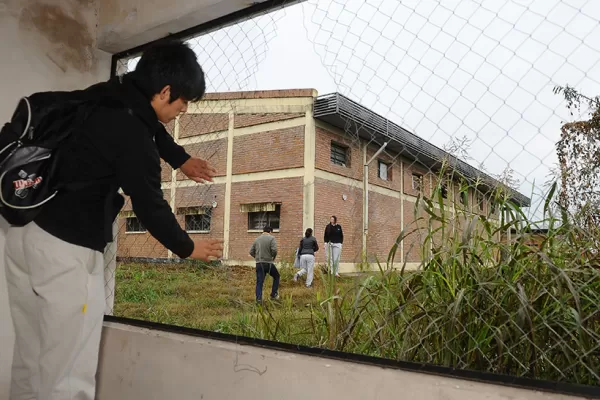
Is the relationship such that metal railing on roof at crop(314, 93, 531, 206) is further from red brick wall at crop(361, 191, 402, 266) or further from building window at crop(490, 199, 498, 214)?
red brick wall at crop(361, 191, 402, 266)

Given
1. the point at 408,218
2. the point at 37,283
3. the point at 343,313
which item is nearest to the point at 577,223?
the point at 408,218

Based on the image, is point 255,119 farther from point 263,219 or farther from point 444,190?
point 444,190

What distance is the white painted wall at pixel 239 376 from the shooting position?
4.00 feet

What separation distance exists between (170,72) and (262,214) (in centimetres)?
930

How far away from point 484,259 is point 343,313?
0.63m

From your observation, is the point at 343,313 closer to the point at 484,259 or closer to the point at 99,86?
the point at 484,259

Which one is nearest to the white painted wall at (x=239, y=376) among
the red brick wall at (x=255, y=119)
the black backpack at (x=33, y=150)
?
the black backpack at (x=33, y=150)

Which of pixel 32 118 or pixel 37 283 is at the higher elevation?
pixel 32 118

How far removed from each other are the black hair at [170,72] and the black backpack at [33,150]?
18cm

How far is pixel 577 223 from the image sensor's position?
141 cm

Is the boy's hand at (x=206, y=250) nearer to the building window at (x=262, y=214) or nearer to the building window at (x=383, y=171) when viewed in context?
the building window at (x=383, y=171)

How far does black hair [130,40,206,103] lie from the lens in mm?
1337

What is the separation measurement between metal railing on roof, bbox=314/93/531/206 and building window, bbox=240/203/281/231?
28.4ft

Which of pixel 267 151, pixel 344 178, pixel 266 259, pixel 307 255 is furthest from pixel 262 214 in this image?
pixel 344 178
